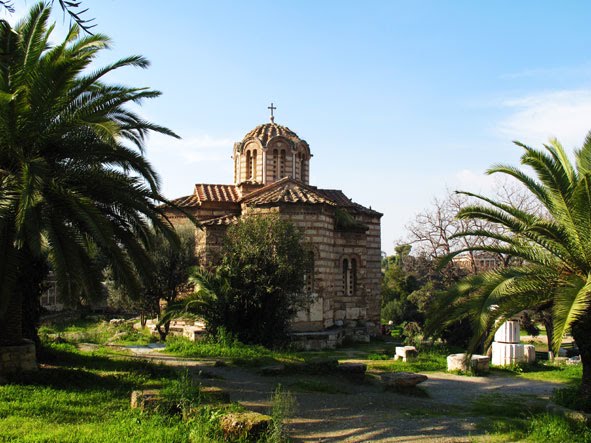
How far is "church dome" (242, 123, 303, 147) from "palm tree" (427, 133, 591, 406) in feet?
46.9

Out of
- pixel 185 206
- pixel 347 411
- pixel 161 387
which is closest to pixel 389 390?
pixel 347 411

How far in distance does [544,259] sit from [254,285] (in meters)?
7.55

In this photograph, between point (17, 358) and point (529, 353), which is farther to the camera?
point (529, 353)

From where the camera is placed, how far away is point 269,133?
2255cm

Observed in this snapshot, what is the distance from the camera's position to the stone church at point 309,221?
60.0 feet

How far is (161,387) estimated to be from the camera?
8.55 m

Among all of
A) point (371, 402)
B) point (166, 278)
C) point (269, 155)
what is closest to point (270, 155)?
point (269, 155)

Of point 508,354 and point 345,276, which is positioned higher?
point 345,276

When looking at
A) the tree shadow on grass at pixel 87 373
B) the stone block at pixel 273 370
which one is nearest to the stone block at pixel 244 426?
the tree shadow on grass at pixel 87 373

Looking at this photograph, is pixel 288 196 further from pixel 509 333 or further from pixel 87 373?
pixel 87 373

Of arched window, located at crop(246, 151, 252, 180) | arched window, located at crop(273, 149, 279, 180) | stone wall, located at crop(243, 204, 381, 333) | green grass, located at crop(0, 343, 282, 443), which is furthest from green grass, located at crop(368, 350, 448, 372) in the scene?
arched window, located at crop(246, 151, 252, 180)

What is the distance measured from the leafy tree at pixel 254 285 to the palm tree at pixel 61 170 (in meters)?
4.41

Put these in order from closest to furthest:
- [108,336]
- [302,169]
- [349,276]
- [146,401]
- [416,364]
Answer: [146,401], [416,364], [108,336], [349,276], [302,169]

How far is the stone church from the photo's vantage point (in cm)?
1828
